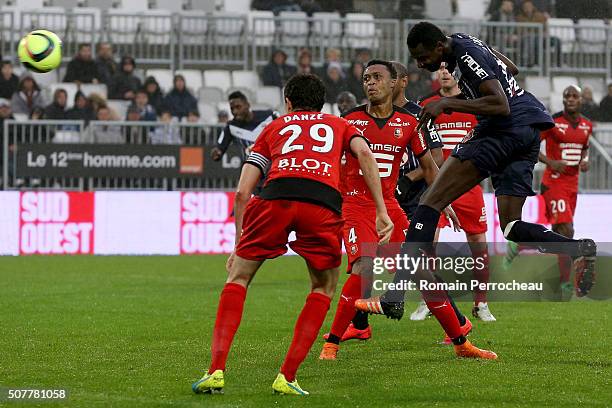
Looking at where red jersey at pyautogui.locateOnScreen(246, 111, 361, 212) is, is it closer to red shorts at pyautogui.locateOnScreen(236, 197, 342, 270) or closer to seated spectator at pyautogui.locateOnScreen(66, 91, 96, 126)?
red shorts at pyautogui.locateOnScreen(236, 197, 342, 270)

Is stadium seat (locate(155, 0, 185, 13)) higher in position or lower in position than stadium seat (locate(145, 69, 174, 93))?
higher

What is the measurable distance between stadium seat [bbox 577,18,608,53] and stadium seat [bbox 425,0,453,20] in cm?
306

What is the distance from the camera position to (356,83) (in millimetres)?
24328

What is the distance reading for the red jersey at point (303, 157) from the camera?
287 inches

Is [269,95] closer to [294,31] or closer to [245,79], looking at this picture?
[245,79]

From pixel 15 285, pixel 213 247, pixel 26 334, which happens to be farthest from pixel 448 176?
pixel 213 247

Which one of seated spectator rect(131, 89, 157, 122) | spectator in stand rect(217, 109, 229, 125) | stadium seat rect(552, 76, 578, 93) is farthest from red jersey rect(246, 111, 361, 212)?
stadium seat rect(552, 76, 578, 93)

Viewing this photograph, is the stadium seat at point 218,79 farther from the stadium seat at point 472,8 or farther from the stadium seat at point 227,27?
the stadium seat at point 472,8

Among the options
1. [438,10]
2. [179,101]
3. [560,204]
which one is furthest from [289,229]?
[438,10]

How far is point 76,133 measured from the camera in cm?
2209

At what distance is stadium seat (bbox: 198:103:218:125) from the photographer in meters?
24.9

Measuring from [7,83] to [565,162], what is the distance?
39.4 ft

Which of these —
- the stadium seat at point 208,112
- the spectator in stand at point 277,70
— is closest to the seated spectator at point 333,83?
the spectator in stand at point 277,70

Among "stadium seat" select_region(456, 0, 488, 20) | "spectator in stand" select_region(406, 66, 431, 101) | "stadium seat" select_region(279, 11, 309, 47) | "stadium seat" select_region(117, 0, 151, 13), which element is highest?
"stadium seat" select_region(456, 0, 488, 20)
